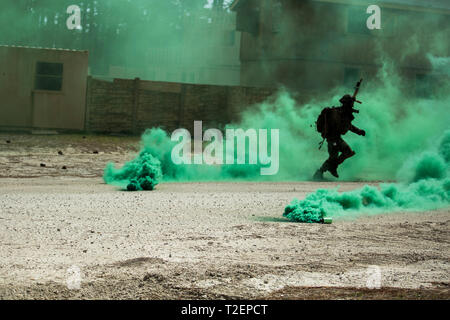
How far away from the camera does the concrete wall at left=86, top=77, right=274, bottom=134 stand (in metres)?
22.0

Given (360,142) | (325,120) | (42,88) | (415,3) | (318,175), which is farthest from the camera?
(415,3)

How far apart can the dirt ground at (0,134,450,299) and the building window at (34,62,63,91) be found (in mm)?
11373

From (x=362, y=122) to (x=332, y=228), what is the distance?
10.2m

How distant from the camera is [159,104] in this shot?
22797 millimetres

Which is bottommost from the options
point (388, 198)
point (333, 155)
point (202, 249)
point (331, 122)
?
point (202, 249)

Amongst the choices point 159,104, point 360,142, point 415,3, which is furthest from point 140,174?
point 415,3

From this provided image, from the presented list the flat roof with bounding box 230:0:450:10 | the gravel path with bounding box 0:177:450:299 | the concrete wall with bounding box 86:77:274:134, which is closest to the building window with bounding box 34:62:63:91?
the concrete wall with bounding box 86:77:274:134

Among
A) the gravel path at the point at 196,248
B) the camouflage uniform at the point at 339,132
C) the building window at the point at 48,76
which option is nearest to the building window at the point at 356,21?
the building window at the point at 48,76

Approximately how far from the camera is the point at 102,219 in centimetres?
807

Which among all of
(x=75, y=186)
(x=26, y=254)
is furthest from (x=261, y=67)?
(x=26, y=254)

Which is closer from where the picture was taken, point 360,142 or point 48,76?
point 360,142

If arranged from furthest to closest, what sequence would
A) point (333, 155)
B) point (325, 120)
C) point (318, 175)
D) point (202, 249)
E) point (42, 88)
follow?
point (42, 88), point (318, 175), point (333, 155), point (325, 120), point (202, 249)

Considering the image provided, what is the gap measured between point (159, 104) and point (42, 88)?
4.16 metres

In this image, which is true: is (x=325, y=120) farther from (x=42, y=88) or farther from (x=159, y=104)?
(x=42, y=88)
